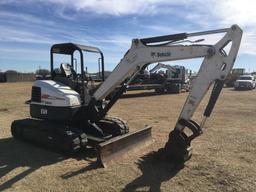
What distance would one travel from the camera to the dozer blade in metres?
6.95

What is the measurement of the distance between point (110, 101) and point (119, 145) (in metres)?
1.32

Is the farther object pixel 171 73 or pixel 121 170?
pixel 171 73

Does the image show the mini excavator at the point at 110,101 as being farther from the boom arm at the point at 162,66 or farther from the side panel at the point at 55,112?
the boom arm at the point at 162,66

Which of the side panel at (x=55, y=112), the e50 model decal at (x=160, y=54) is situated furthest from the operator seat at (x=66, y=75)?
the e50 model decal at (x=160, y=54)

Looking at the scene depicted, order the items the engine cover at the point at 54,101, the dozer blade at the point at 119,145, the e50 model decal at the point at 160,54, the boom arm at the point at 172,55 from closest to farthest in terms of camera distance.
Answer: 1. the boom arm at the point at 172,55
2. the dozer blade at the point at 119,145
3. the e50 model decal at the point at 160,54
4. the engine cover at the point at 54,101

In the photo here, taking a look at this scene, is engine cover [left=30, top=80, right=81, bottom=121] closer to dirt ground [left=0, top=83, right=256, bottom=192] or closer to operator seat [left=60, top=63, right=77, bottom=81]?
operator seat [left=60, top=63, right=77, bottom=81]

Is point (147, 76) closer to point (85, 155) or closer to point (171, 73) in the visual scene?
point (171, 73)

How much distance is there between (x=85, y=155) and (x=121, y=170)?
1396 millimetres

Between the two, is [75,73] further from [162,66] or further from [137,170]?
[162,66]

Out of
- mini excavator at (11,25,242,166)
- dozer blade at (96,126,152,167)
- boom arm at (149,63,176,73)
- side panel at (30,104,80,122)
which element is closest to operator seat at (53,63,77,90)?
mini excavator at (11,25,242,166)

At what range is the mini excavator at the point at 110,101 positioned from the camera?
673 cm

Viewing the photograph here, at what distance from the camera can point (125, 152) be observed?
772 cm

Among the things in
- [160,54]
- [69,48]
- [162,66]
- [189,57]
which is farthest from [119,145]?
[162,66]

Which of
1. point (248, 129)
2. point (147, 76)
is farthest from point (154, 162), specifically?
point (147, 76)
